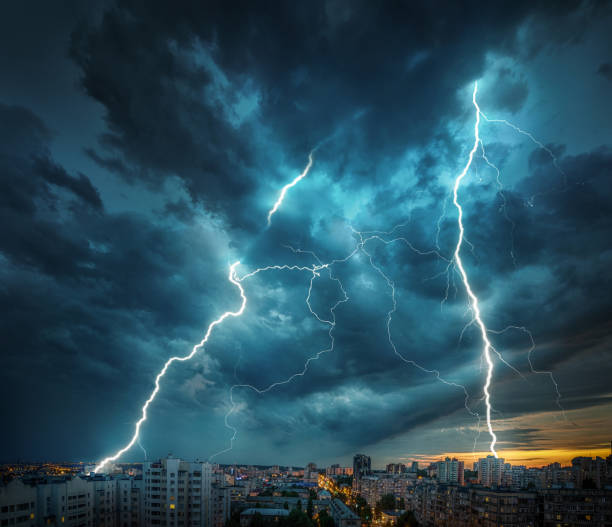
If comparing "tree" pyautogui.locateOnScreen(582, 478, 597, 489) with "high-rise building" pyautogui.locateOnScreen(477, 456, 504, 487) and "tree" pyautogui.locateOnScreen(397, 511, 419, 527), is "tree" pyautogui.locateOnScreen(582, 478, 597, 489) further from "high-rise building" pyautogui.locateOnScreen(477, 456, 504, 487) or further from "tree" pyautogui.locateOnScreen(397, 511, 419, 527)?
"tree" pyautogui.locateOnScreen(397, 511, 419, 527)

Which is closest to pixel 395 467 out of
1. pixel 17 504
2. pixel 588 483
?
pixel 588 483

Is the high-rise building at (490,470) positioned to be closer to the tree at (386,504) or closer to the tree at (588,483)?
the tree at (588,483)

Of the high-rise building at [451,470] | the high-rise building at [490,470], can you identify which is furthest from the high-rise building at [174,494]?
the high-rise building at [490,470]

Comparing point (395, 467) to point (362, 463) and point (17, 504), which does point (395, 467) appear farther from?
point (17, 504)

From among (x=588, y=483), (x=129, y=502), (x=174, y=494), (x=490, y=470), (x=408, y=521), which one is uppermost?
(x=174, y=494)

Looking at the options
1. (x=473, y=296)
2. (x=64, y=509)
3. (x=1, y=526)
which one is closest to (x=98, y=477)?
(x=64, y=509)

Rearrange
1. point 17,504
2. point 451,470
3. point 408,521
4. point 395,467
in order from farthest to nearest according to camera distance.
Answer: point 395,467 < point 451,470 < point 408,521 < point 17,504

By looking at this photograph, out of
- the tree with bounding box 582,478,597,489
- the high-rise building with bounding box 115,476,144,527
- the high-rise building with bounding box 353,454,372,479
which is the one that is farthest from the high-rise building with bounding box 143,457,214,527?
the high-rise building with bounding box 353,454,372,479

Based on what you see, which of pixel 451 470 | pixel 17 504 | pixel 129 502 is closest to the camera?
pixel 17 504

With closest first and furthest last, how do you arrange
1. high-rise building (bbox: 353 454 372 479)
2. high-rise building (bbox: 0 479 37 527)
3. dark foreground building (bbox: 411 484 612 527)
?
high-rise building (bbox: 0 479 37 527)
dark foreground building (bbox: 411 484 612 527)
high-rise building (bbox: 353 454 372 479)

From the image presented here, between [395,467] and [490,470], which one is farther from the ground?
[490,470]

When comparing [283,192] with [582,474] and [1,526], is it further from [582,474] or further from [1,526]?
[582,474]
